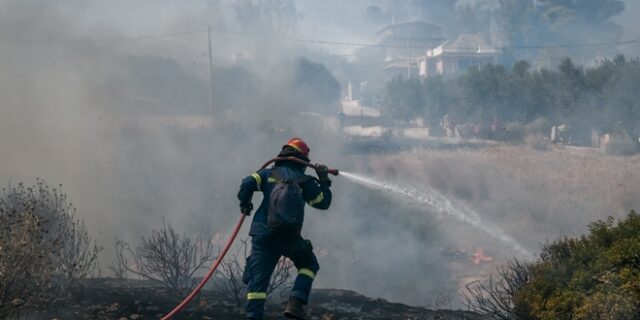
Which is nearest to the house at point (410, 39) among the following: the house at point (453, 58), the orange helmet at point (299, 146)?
the house at point (453, 58)

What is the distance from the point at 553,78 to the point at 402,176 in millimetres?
12683

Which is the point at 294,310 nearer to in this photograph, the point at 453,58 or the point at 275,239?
the point at 275,239

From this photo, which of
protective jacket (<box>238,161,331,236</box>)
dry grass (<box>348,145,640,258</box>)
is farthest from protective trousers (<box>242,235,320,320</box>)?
dry grass (<box>348,145,640,258</box>)

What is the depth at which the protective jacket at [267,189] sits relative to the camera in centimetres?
532

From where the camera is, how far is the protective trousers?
16.9ft

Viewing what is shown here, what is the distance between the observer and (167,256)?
24.6ft

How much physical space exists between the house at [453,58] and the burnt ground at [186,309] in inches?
2053

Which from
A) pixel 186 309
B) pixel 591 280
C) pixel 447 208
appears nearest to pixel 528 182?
pixel 447 208

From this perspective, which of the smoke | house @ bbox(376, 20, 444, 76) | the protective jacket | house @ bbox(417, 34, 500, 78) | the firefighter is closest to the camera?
the firefighter

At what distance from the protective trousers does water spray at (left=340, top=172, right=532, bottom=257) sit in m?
12.7

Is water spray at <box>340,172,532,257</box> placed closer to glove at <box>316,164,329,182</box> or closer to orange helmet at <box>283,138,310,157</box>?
orange helmet at <box>283,138,310,157</box>

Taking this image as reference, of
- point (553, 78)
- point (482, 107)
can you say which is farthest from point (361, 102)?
point (553, 78)

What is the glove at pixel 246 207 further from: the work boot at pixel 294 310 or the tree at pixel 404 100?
the tree at pixel 404 100

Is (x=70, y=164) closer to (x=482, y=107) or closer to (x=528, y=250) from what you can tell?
(x=528, y=250)
